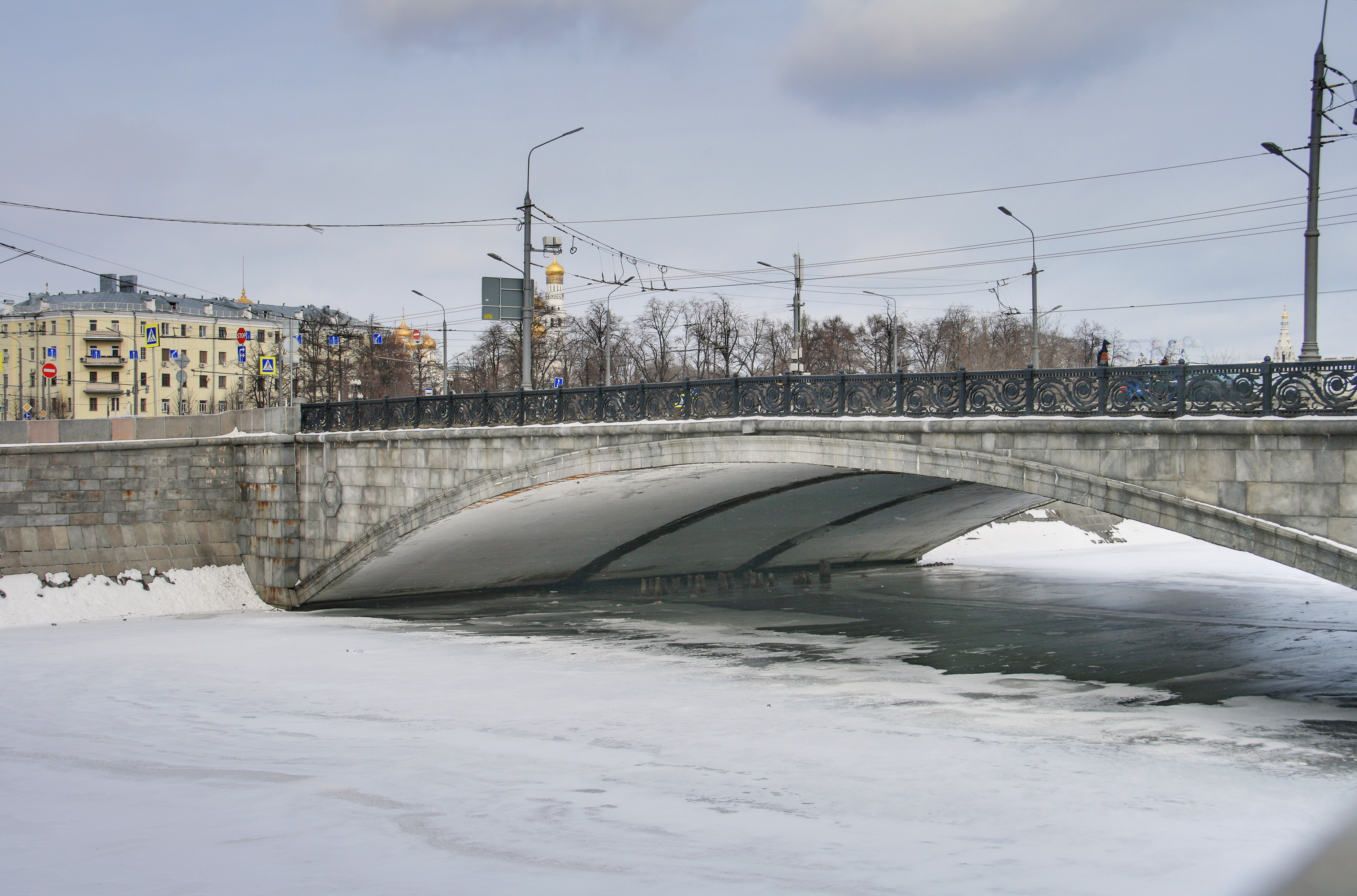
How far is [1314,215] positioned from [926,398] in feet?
15.8

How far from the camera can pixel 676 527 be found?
2462 centimetres

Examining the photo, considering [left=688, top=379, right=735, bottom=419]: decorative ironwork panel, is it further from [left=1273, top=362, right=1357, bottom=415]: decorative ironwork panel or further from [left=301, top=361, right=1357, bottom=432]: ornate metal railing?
[left=1273, top=362, right=1357, bottom=415]: decorative ironwork panel

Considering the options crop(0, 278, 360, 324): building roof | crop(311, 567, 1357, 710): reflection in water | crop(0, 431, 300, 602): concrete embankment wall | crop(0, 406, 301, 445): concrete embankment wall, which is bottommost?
crop(311, 567, 1357, 710): reflection in water

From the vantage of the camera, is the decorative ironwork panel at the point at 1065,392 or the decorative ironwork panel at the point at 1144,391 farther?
the decorative ironwork panel at the point at 1065,392

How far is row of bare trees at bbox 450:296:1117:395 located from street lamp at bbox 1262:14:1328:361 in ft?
96.8

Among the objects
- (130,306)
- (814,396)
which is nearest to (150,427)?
(814,396)

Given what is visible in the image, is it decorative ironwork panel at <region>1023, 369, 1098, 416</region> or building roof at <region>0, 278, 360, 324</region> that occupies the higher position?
building roof at <region>0, 278, 360, 324</region>

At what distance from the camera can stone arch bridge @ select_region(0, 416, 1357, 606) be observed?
11727 mm

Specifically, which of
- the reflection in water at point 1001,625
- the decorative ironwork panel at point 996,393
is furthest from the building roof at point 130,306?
the decorative ironwork panel at point 996,393

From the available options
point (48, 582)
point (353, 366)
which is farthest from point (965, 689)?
point (353, 366)

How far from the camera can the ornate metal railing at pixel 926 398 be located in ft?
36.3

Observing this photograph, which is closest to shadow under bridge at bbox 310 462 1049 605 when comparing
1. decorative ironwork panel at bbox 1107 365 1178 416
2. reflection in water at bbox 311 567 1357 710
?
reflection in water at bbox 311 567 1357 710

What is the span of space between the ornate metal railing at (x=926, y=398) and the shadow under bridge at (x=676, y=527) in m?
1.06

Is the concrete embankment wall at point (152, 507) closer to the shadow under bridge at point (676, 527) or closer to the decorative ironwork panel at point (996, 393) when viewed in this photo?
the shadow under bridge at point (676, 527)
